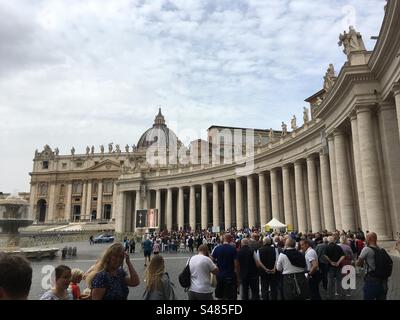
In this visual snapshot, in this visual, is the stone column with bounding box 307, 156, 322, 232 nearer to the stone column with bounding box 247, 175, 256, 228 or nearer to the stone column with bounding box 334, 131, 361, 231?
the stone column with bounding box 334, 131, 361, 231

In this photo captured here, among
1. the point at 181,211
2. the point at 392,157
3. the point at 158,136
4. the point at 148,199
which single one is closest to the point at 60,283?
the point at 392,157

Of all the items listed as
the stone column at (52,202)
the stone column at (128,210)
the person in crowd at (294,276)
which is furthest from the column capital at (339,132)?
the stone column at (52,202)

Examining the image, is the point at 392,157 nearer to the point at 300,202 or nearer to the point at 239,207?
the point at 300,202

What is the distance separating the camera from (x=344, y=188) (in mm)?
25047

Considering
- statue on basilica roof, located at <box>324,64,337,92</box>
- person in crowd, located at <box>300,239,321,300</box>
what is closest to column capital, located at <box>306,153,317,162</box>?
statue on basilica roof, located at <box>324,64,337,92</box>

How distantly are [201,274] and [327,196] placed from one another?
26510 millimetres

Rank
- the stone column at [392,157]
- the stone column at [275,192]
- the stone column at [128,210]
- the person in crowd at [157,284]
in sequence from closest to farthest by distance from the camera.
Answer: the person in crowd at [157,284] < the stone column at [392,157] < the stone column at [275,192] < the stone column at [128,210]

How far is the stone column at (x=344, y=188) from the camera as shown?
969 inches

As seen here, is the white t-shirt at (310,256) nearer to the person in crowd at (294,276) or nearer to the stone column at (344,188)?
the person in crowd at (294,276)

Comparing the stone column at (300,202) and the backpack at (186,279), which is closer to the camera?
the backpack at (186,279)

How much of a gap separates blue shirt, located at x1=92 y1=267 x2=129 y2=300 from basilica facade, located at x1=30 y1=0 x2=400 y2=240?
58.1 ft

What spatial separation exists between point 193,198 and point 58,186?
7348cm

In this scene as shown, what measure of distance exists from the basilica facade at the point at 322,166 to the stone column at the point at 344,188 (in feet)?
0.24

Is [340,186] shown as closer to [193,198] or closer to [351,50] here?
[351,50]
